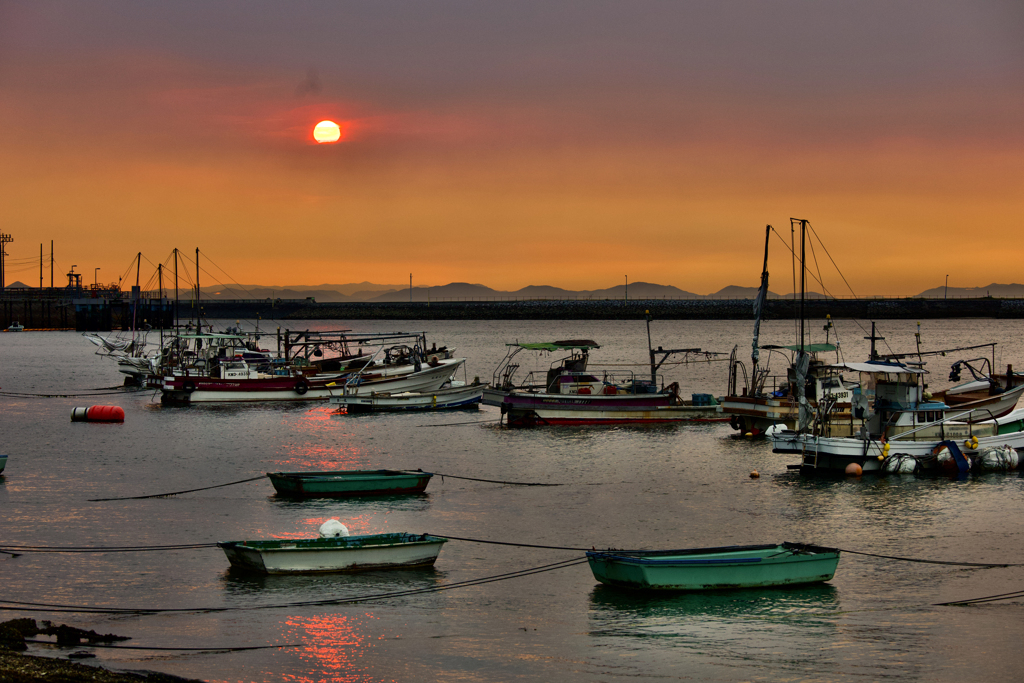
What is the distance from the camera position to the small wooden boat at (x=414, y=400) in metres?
56.2

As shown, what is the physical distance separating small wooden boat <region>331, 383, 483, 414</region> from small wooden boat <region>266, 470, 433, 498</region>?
83.5 feet

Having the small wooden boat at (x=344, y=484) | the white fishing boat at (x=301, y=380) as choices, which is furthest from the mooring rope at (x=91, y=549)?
the white fishing boat at (x=301, y=380)

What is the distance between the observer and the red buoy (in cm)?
5247


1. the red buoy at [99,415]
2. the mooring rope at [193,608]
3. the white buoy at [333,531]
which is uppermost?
the white buoy at [333,531]

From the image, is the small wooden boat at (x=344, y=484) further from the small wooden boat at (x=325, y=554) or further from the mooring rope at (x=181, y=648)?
the mooring rope at (x=181, y=648)

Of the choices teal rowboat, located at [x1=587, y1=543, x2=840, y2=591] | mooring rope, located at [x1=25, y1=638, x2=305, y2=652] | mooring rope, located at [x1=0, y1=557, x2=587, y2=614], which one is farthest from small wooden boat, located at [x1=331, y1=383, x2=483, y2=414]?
mooring rope, located at [x1=25, y1=638, x2=305, y2=652]

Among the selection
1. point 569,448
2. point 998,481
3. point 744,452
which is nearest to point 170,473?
point 569,448

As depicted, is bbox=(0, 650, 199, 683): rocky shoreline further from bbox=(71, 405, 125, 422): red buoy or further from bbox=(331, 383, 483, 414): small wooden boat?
bbox=(331, 383, 483, 414): small wooden boat

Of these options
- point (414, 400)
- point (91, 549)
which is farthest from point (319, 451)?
point (91, 549)

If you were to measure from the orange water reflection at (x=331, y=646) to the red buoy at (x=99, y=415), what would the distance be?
127ft

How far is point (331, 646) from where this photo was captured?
16953 millimetres

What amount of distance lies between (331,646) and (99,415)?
41.0 metres

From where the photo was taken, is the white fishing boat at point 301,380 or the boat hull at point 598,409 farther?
the white fishing boat at point 301,380

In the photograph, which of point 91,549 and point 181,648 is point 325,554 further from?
point 91,549
